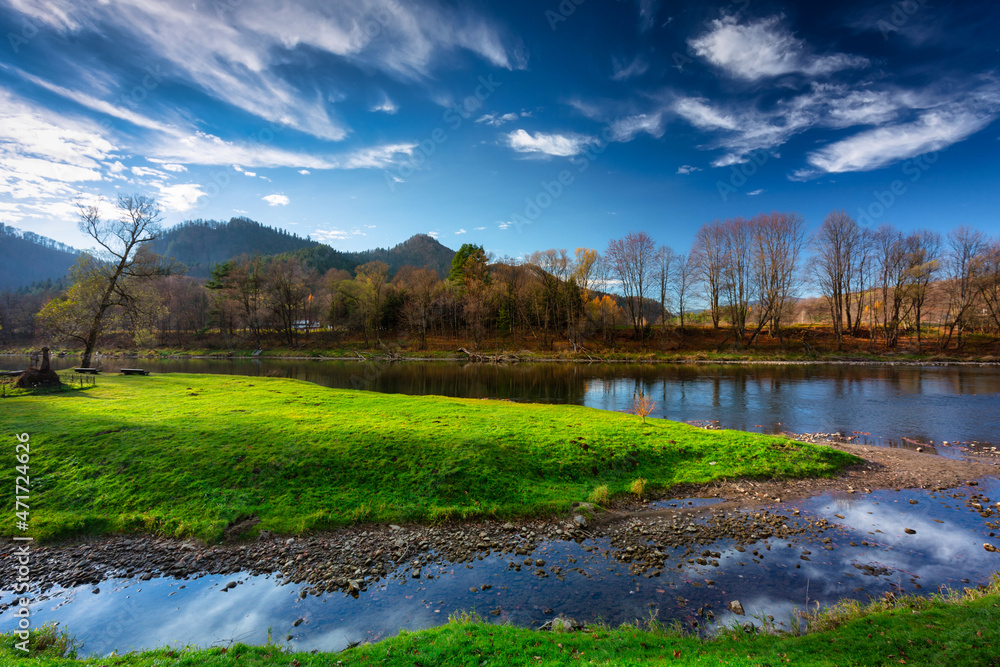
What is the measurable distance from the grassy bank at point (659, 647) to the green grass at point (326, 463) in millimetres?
4596

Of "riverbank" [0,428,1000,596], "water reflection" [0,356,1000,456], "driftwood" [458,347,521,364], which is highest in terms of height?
"driftwood" [458,347,521,364]

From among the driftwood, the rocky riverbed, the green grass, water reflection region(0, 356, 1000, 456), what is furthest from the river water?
the driftwood

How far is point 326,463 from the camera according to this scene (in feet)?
40.1

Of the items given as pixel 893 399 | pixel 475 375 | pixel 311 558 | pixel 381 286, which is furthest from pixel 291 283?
pixel 893 399

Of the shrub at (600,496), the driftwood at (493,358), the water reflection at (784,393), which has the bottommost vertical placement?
the shrub at (600,496)

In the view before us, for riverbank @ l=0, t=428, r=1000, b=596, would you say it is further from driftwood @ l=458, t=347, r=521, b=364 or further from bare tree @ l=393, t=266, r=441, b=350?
bare tree @ l=393, t=266, r=441, b=350

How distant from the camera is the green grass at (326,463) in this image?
33.1 ft

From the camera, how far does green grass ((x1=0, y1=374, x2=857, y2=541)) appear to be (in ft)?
33.1

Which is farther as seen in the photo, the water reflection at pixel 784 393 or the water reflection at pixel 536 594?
the water reflection at pixel 784 393

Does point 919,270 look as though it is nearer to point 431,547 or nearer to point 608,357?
point 608,357

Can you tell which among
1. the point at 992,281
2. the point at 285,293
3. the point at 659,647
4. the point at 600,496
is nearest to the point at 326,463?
the point at 600,496

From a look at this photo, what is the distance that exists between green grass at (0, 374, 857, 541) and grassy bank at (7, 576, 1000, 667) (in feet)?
15.1

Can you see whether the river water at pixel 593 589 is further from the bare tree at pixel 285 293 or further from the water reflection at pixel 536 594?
the bare tree at pixel 285 293

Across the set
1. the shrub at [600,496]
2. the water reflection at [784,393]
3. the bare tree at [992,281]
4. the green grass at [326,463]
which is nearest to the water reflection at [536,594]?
the shrub at [600,496]
